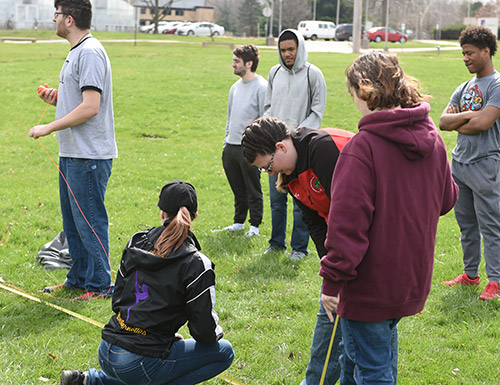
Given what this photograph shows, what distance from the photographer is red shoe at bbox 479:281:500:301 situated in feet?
16.9

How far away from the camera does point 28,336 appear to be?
175 inches

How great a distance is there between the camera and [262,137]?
3.22 meters

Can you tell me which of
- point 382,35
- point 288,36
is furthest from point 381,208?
point 382,35

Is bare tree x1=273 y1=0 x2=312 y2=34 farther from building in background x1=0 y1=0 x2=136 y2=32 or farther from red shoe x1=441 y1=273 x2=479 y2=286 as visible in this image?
red shoe x1=441 y1=273 x2=479 y2=286

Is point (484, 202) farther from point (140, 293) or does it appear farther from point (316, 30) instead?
point (316, 30)

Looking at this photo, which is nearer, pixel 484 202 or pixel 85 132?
pixel 85 132

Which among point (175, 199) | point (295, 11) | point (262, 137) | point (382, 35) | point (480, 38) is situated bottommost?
point (175, 199)

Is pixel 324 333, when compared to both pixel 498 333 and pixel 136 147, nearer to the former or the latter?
pixel 498 333

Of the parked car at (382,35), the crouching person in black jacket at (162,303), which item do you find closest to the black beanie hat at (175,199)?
the crouching person in black jacket at (162,303)

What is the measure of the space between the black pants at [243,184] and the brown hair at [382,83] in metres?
4.32

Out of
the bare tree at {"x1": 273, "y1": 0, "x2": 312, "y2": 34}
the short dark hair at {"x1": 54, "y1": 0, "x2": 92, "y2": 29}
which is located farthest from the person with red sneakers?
the bare tree at {"x1": 273, "y1": 0, "x2": 312, "y2": 34}

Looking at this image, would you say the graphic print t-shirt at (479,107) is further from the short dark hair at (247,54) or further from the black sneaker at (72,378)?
the black sneaker at (72,378)

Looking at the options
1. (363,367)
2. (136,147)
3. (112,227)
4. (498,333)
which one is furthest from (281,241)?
(136,147)

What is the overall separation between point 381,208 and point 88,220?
302 centimetres
